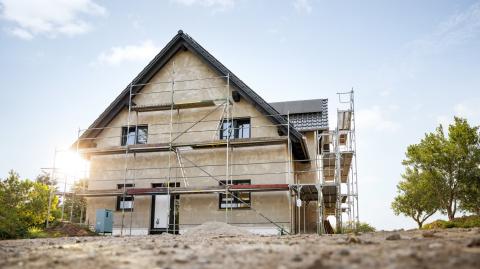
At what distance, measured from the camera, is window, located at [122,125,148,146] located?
19.4 m

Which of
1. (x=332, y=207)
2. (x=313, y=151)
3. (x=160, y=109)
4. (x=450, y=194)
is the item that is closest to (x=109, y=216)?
(x=160, y=109)

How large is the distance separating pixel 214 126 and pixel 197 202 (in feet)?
10.7

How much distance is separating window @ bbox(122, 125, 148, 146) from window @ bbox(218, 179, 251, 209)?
4543 mm

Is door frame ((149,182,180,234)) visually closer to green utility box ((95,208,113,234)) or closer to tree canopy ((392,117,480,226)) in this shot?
green utility box ((95,208,113,234))

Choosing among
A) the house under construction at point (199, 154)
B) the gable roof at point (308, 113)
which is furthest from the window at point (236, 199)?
the gable roof at point (308, 113)

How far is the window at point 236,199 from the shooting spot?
1688cm

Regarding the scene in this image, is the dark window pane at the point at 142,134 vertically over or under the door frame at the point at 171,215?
over

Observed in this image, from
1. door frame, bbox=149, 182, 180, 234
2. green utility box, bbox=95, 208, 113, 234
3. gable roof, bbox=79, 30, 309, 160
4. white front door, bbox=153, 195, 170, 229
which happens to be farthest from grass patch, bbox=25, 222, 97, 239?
gable roof, bbox=79, 30, 309, 160

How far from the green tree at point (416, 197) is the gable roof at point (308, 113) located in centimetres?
1218

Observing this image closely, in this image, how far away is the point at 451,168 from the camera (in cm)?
2902

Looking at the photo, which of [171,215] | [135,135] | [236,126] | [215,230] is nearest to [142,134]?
[135,135]

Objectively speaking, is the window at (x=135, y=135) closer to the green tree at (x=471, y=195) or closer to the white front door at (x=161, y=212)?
the white front door at (x=161, y=212)

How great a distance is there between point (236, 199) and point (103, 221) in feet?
18.0

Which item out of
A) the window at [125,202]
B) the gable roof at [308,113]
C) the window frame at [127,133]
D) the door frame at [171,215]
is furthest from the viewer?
the gable roof at [308,113]
